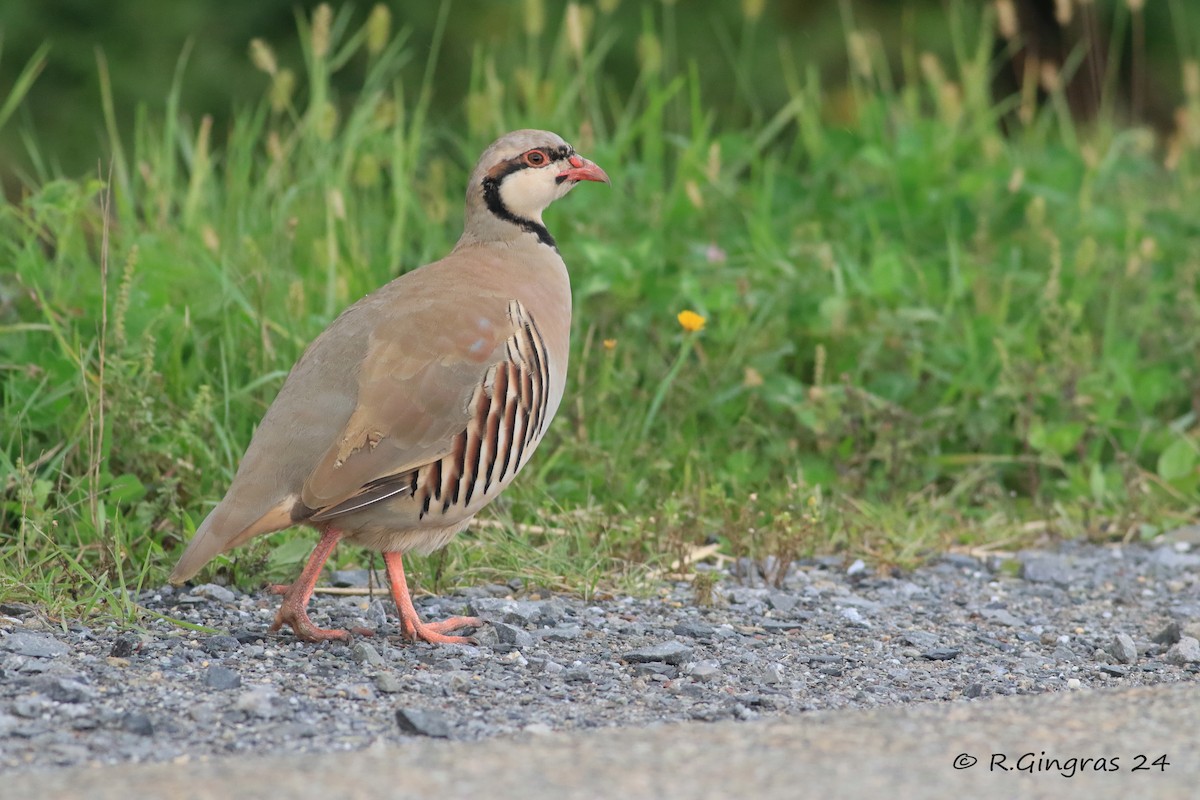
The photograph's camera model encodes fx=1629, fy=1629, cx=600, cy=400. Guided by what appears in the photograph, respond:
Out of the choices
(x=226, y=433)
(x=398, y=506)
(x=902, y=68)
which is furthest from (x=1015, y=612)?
(x=902, y=68)

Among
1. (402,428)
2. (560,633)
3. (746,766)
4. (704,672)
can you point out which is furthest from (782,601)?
(746,766)

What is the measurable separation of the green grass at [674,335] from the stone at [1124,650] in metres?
1.10

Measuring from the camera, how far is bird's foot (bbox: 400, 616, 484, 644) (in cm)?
427

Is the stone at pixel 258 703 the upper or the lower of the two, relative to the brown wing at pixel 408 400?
lower

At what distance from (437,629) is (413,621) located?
73 mm

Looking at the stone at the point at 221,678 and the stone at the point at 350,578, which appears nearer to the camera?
the stone at the point at 221,678

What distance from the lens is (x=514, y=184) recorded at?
197 inches

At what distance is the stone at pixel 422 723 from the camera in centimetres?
338

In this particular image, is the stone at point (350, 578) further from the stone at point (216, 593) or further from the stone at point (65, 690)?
the stone at point (65, 690)

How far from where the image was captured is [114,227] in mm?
6418

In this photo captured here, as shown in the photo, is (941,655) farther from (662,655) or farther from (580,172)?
(580,172)

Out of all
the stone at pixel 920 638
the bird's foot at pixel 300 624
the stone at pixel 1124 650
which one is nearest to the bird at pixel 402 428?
the bird's foot at pixel 300 624

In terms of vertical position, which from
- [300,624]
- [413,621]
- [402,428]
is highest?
[402,428]

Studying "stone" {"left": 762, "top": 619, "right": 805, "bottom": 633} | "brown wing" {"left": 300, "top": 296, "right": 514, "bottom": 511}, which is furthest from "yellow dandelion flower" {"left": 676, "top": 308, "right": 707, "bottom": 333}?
"stone" {"left": 762, "top": 619, "right": 805, "bottom": 633}
